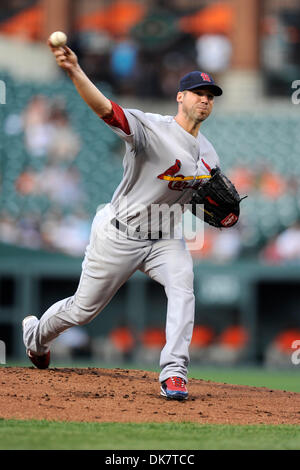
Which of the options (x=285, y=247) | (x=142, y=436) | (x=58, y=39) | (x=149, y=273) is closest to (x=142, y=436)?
(x=142, y=436)

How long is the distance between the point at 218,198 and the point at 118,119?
83 cm

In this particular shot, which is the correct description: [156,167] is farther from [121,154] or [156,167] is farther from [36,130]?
[121,154]

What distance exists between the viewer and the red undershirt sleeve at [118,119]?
4156mm

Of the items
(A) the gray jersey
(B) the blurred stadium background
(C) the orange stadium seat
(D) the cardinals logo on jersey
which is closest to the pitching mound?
(A) the gray jersey

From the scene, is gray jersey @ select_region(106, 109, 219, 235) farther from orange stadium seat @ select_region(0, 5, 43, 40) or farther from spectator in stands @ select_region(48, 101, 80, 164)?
orange stadium seat @ select_region(0, 5, 43, 40)

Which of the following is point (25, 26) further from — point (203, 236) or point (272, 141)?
point (203, 236)

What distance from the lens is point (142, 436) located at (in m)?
3.62

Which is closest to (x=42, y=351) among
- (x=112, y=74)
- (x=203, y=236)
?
(x=203, y=236)

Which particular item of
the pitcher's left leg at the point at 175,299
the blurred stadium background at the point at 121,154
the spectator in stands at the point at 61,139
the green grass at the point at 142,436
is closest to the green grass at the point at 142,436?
the green grass at the point at 142,436

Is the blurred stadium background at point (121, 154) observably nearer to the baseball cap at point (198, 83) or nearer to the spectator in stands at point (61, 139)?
the spectator in stands at point (61, 139)

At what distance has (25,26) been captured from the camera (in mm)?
20203

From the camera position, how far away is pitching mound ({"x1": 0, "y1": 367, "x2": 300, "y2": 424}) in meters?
4.11

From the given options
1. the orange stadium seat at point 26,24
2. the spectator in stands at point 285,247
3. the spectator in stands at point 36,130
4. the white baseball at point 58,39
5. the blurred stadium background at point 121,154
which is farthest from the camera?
the orange stadium seat at point 26,24

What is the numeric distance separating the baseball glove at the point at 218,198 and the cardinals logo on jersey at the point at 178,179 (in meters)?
0.05
